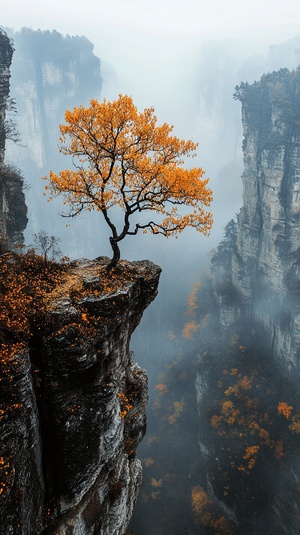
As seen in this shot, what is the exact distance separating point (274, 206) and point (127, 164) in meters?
37.7

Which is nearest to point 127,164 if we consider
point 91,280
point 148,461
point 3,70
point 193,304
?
point 91,280

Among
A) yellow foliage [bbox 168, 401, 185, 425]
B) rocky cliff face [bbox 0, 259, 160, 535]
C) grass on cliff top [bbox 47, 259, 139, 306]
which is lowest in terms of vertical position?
yellow foliage [bbox 168, 401, 185, 425]

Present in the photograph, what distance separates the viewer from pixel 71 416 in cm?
952

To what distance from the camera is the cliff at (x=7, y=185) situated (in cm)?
2044

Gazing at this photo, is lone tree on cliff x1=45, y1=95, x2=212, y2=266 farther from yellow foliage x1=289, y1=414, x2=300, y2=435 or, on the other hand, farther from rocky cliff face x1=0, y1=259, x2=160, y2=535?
yellow foliage x1=289, y1=414, x2=300, y2=435

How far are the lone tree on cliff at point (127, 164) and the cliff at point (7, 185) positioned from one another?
907 cm

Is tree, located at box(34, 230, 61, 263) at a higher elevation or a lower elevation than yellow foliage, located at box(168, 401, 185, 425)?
higher

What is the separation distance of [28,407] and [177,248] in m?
95.5

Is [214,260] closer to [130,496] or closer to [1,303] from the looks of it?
[130,496]

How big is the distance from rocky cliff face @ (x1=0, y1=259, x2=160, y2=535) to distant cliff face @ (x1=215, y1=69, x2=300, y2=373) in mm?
35661

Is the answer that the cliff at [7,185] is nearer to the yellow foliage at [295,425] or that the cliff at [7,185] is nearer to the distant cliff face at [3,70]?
the distant cliff face at [3,70]

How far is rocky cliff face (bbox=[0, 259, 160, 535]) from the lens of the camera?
791 centimetres

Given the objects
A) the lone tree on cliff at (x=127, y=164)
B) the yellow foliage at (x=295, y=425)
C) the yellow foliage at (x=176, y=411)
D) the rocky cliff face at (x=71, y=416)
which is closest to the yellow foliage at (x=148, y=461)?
the yellow foliage at (x=176, y=411)

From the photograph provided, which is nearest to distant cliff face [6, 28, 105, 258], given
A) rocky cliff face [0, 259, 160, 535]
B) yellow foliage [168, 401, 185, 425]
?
yellow foliage [168, 401, 185, 425]
